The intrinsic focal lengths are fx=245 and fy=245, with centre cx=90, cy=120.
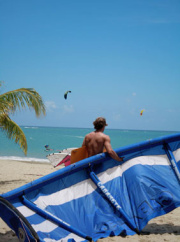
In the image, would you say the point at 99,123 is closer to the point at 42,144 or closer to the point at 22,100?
the point at 22,100

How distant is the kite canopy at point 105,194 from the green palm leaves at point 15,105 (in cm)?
322

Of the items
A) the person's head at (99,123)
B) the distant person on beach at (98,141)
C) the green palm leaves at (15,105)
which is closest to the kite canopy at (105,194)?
the distant person on beach at (98,141)

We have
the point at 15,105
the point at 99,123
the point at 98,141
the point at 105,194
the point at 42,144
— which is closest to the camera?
the point at 105,194

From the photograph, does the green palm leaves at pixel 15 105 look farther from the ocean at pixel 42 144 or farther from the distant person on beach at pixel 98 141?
the distant person on beach at pixel 98 141

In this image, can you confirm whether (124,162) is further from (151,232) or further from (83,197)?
(151,232)

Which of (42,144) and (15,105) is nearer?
(15,105)

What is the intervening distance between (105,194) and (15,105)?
3891 millimetres

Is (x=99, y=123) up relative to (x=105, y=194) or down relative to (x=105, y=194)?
up

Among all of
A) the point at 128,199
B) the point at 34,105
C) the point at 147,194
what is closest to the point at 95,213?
the point at 128,199

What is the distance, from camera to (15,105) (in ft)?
20.9

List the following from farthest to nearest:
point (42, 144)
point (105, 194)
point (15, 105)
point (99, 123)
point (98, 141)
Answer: point (42, 144) < point (15, 105) < point (99, 123) < point (98, 141) < point (105, 194)

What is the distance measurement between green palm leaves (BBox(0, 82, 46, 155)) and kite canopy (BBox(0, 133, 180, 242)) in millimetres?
3218

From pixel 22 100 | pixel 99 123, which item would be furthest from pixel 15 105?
pixel 99 123

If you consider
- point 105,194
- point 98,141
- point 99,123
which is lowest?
point 105,194
